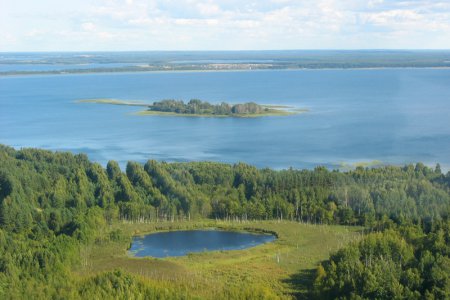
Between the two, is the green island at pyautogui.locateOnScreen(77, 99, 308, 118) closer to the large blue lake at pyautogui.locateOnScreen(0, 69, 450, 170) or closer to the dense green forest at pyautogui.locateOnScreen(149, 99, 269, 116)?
the dense green forest at pyautogui.locateOnScreen(149, 99, 269, 116)

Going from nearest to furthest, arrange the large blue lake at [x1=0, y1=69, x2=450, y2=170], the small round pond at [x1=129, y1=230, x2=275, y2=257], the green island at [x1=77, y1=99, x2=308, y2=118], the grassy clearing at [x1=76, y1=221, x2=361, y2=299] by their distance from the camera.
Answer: the grassy clearing at [x1=76, y1=221, x2=361, y2=299] < the small round pond at [x1=129, y1=230, x2=275, y2=257] < the large blue lake at [x1=0, y1=69, x2=450, y2=170] < the green island at [x1=77, y1=99, x2=308, y2=118]

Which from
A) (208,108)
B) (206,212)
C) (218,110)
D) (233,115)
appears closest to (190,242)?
(206,212)

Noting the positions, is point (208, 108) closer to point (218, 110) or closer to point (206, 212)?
point (218, 110)

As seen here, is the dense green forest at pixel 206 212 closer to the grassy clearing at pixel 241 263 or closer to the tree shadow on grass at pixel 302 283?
the tree shadow on grass at pixel 302 283

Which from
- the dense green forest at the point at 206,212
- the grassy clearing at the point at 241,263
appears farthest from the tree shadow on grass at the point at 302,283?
the dense green forest at the point at 206,212

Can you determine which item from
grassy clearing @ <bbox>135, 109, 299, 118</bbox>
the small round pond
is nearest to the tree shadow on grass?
the small round pond
